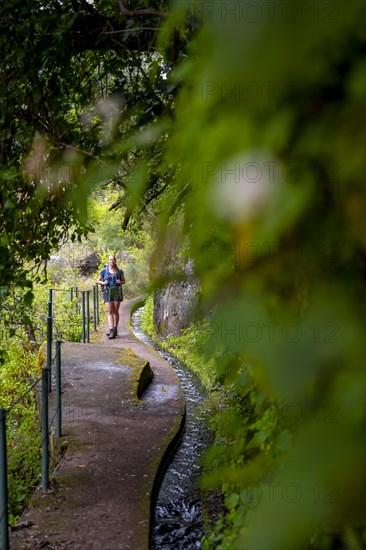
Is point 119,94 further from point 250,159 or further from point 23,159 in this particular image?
point 250,159

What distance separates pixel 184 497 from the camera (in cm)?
478

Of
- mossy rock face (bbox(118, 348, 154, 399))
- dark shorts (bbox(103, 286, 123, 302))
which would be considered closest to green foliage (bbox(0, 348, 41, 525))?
mossy rock face (bbox(118, 348, 154, 399))

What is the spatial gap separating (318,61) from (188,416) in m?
6.58

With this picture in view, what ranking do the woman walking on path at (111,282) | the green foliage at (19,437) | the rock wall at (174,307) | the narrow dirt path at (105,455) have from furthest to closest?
Answer: the rock wall at (174,307) → the woman walking on path at (111,282) → the green foliage at (19,437) → the narrow dirt path at (105,455)

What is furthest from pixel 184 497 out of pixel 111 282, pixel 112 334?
pixel 112 334

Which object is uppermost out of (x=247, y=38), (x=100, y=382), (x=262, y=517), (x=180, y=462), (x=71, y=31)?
(x=71, y=31)

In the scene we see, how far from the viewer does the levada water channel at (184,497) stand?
4.13 meters

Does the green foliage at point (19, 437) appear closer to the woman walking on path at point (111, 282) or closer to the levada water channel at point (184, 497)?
the levada water channel at point (184, 497)

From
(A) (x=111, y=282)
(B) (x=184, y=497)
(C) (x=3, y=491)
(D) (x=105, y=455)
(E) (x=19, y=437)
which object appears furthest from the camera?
(A) (x=111, y=282)

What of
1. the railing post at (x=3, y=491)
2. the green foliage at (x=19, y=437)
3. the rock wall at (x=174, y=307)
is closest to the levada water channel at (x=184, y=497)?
the green foliage at (x=19, y=437)

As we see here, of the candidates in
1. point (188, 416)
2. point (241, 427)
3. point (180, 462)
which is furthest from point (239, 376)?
point (188, 416)

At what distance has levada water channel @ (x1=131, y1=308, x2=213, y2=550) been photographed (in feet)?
13.6

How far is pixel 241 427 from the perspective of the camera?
2.89m

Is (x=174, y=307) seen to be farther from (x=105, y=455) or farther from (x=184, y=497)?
(x=184, y=497)
